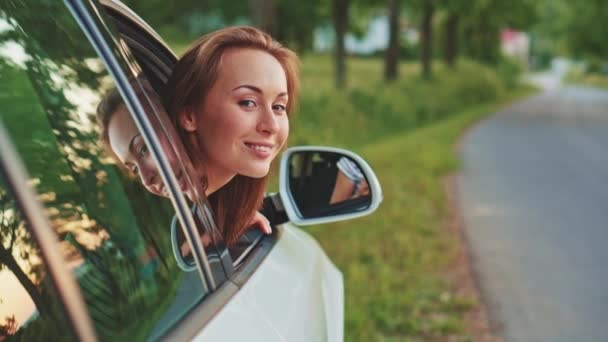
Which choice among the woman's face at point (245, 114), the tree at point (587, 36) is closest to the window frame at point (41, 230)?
the woman's face at point (245, 114)

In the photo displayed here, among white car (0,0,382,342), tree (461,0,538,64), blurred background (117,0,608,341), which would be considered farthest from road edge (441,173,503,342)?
tree (461,0,538,64)

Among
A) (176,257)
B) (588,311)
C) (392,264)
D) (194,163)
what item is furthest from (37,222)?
(392,264)

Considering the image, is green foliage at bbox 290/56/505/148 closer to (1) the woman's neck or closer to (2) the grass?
(2) the grass

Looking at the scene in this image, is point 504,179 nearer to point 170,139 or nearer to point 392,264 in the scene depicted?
point 392,264

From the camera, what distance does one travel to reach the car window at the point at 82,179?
1.27 m

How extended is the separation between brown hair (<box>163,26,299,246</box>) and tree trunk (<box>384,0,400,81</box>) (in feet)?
84.6

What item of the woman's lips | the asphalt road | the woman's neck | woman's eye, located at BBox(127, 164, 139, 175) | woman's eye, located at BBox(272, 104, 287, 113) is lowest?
the asphalt road

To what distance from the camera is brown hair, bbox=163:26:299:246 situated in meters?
1.77

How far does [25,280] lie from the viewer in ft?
3.96

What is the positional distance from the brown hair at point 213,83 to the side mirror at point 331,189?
0.27 meters

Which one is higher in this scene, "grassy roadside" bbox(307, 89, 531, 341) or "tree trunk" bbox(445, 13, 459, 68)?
"grassy roadside" bbox(307, 89, 531, 341)

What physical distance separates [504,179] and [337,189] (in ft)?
33.9

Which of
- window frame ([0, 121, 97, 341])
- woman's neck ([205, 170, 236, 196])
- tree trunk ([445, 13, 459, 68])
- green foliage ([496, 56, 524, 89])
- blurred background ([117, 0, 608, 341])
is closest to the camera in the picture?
window frame ([0, 121, 97, 341])

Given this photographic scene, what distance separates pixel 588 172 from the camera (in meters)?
13.0
